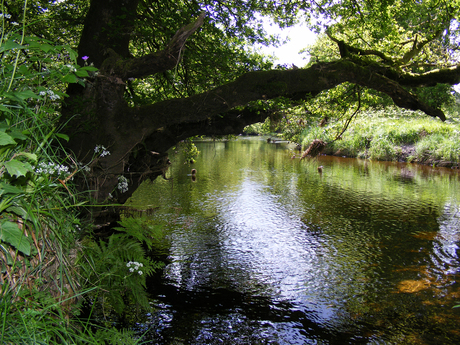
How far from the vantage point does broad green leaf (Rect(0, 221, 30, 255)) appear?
70.1 inches

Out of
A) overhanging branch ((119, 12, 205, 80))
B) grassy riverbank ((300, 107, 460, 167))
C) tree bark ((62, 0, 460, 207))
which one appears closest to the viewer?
overhanging branch ((119, 12, 205, 80))

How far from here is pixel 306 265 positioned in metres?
8.18

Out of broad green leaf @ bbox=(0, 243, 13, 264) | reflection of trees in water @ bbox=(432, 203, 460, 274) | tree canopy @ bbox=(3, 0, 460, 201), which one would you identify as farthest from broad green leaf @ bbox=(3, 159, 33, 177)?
reflection of trees in water @ bbox=(432, 203, 460, 274)

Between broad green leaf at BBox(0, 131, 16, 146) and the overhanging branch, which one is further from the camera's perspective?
the overhanging branch

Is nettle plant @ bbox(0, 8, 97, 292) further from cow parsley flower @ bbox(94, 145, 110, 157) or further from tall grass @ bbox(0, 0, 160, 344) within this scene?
cow parsley flower @ bbox(94, 145, 110, 157)

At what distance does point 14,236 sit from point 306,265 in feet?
23.8

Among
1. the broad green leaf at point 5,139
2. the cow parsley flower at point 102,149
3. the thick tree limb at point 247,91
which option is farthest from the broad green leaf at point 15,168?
the thick tree limb at point 247,91

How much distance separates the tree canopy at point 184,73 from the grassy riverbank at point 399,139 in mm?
13659

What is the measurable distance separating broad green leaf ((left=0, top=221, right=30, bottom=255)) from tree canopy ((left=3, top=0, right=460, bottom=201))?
3.21 metres

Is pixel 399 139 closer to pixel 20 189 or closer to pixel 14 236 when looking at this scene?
pixel 20 189

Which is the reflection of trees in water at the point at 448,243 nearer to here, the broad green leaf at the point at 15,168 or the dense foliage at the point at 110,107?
the dense foliage at the point at 110,107

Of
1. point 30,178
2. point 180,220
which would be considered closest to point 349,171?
point 180,220

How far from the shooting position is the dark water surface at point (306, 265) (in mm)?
5598

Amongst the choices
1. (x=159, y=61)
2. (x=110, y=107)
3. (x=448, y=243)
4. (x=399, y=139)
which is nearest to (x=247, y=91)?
(x=159, y=61)
